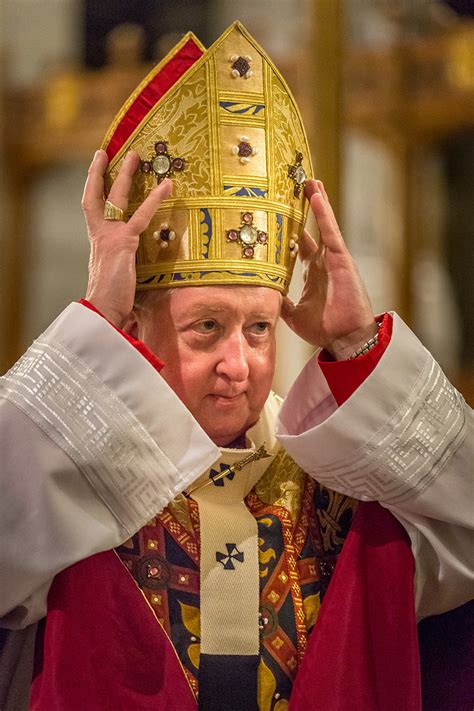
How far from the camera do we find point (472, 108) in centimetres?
536

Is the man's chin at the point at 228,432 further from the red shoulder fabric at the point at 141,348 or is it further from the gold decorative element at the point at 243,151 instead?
the gold decorative element at the point at 243,151

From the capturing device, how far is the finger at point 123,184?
216 centimetres

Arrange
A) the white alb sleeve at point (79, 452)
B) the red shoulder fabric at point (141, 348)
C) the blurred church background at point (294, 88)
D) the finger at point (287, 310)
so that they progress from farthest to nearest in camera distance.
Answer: the blurred church background at point (294, 88) → the finger at point (287, 310) → the red shoulder fabric at point (141, 348) → the white alb sleeve at point (79, 452)

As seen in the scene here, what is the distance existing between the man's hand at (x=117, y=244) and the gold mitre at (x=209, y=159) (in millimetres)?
66

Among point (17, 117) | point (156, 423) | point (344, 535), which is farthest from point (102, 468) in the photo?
point (17, 117)

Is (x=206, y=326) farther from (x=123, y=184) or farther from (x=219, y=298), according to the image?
(x=123, y=184)

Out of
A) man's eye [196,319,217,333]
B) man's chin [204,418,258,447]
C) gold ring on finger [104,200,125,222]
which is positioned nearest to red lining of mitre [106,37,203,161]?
gold ring on finger [104,200,125,222]

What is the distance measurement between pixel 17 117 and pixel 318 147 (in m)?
2.79

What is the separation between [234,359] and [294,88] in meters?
2.61

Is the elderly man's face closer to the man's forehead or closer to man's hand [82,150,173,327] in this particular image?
the man's forehead

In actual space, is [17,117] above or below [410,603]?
above

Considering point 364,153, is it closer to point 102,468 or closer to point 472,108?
point 472,108

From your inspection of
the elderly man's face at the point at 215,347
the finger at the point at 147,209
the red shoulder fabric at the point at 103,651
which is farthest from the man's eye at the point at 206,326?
the red shoulder fabric at the point at 103,651

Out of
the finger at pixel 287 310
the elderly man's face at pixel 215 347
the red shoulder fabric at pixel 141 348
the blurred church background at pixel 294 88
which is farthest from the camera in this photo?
the blurred church background at pixel 294 88
